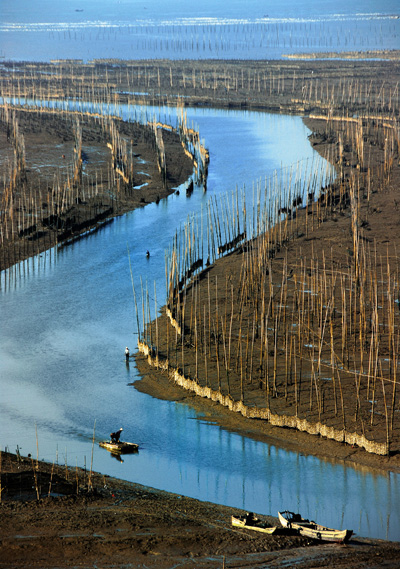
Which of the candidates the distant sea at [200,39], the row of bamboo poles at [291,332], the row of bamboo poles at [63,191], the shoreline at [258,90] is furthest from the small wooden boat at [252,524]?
the distant sea at [200,39]

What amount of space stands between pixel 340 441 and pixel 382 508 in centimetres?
232

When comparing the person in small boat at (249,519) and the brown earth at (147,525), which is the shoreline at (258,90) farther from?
the person in small boat at (249,519)

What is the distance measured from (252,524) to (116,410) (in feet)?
22.7

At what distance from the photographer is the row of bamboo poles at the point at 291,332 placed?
63.8ft

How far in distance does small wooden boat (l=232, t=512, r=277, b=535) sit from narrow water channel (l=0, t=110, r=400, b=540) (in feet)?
5.35

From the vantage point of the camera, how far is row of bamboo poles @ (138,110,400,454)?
1944 cm

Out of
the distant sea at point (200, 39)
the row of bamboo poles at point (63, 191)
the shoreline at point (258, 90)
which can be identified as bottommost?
the row of bamboo poles at point (63, 191)

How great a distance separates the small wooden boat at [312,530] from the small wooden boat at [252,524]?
0.90 feet

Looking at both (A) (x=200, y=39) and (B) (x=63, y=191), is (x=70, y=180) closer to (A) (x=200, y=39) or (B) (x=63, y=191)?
(B) (x=63, y=191)

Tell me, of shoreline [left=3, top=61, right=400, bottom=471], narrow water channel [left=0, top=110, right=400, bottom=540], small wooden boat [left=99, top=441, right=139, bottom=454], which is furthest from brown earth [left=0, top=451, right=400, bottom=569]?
shoreline [left=3, top=61, right=400, bottom=471]

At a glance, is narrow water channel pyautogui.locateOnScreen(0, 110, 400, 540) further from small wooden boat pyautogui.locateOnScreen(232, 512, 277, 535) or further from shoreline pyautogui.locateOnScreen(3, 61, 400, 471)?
shoreline pyautogui.locateOnScreen(3, 61, 400, 471)

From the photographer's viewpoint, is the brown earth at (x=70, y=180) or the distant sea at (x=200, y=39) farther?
the distant sea at (x=200, y=39)

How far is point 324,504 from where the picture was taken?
53.5 ft

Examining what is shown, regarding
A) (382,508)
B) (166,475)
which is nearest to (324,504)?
(382,508)
